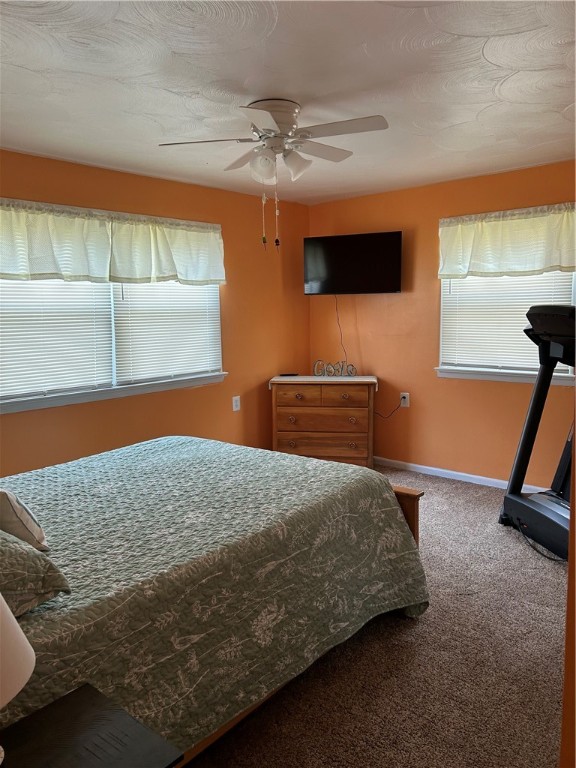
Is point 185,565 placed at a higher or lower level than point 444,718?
higher

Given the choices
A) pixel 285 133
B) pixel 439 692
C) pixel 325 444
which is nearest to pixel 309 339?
pixel 325 444

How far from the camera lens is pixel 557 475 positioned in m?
3.63

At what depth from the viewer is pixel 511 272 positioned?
4.21 meters

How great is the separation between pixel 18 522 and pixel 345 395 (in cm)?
326

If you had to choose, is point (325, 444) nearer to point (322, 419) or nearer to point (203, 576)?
point (322, 419)

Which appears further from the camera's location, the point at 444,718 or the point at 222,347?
the point at 222,347

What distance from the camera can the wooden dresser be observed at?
471 centimetres

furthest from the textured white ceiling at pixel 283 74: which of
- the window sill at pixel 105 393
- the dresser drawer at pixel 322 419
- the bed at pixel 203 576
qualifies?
the dresser drawer at pixel 322 419

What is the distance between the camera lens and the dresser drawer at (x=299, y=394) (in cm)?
478

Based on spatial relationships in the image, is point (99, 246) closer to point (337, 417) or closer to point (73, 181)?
point (73, 181)

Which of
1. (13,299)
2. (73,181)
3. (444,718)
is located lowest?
(444,718)

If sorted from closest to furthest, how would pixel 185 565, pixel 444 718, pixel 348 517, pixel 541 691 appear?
1. pixel 185 565
2. pixel 444 718
3. pixel 541 691
4. pixel 348 517

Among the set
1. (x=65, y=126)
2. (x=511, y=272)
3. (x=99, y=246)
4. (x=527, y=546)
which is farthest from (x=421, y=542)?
(x=65, y=126)

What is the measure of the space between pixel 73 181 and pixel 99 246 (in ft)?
1.40
